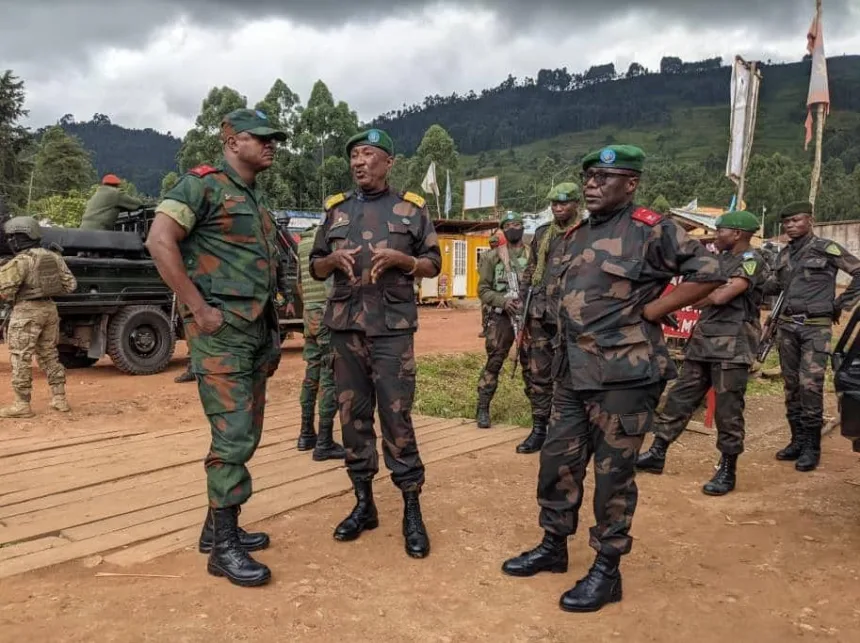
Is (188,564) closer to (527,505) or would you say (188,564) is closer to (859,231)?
(527,505)

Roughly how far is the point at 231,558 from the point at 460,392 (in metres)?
5.51

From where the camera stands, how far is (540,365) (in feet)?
16.5

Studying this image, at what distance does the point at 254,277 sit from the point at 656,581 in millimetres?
2207

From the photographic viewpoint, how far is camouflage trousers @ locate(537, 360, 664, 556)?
2.77 meters

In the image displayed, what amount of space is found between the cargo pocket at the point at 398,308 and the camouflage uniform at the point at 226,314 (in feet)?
1.95

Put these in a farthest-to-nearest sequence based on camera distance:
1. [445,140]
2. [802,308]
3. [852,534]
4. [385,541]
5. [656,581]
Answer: [445,140] → [802,308] → [852,534] → [385,541] → [656,581]

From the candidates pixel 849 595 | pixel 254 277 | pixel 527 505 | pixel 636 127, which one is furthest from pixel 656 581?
pixel 636 127

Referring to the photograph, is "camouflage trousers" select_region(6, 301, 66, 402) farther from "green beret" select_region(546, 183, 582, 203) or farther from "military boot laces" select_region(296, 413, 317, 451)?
"green beret" select_region(546, 183, 582, 203)

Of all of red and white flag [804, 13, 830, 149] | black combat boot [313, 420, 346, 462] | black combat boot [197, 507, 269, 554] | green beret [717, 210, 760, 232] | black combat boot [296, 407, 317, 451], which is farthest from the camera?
red and white flag [804, 13, 830, 149]

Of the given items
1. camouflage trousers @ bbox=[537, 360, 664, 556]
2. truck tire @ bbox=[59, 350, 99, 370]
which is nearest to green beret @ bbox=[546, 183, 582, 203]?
camouflage trousers @ bbox=[537, 360, 664, 556]

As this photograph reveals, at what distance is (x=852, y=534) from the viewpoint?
3.59 meters

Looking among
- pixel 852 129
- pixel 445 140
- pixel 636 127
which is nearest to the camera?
pixel 445 140

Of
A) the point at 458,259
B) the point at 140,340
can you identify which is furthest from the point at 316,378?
the point at 458,259

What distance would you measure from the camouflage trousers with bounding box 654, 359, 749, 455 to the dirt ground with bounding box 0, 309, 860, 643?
1.10 ft
